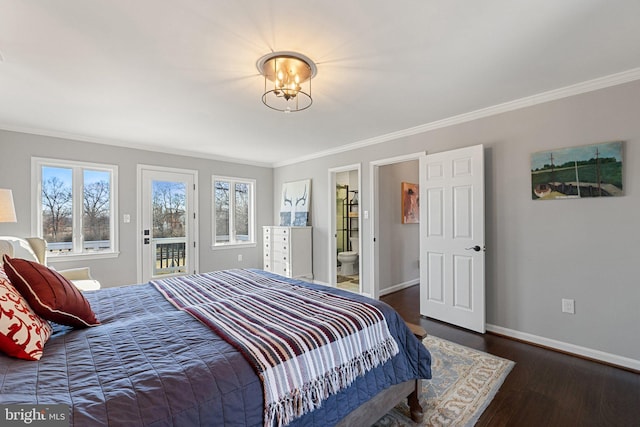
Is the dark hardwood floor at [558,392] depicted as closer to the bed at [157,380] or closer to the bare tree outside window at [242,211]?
the bed at [157,380]

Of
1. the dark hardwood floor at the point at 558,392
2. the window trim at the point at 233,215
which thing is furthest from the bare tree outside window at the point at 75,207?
the dark hardwood floor at the point at 558,392

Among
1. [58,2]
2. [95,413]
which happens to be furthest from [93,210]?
[95,413]

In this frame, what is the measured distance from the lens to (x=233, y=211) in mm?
5605

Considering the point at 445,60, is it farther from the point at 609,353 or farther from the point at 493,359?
the point at 609,353

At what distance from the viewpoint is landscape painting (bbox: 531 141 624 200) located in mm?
2410

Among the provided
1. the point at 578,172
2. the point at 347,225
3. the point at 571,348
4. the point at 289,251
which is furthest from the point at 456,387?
the point at 347,225

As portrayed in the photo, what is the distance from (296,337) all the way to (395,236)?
3.79 m

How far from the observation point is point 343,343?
4.61 feet

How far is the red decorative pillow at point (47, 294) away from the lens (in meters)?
1.28

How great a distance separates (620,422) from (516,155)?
7.30 ft

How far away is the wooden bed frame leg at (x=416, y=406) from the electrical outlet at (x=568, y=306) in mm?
1841

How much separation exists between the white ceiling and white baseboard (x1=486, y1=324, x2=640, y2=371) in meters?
2.35

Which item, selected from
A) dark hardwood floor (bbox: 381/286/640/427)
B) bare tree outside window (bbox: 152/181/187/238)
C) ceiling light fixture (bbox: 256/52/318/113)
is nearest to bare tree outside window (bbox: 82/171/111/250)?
bare tree outside window (bbox: 152/181/187/238)

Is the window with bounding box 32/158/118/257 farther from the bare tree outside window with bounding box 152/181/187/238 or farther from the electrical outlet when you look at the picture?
the electrical outlet
